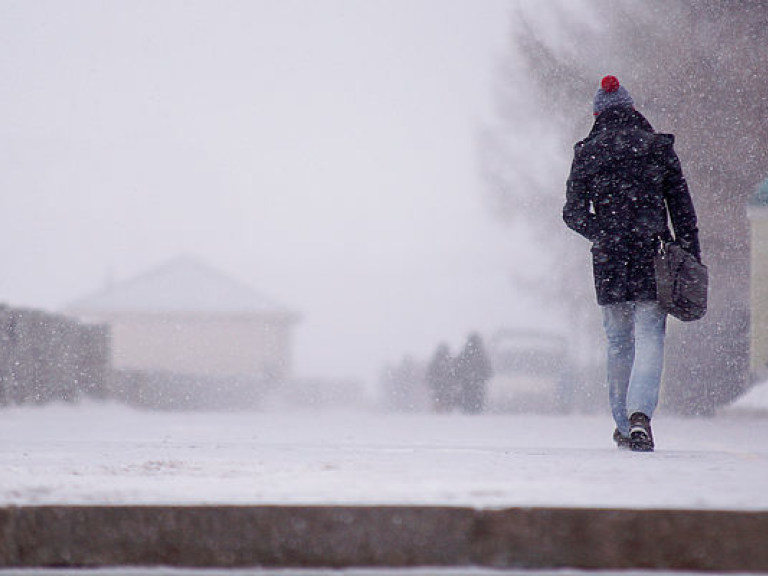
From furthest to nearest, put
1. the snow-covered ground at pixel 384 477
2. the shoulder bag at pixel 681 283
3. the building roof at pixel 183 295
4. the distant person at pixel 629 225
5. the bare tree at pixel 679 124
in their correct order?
the building roof at pixel 183 295 < the bare tree at pixel 679 124 < the distant person at pixel 629 225 < the shoulder bag at pixel 681 283 < the snow-covered ground at pixel 384 477

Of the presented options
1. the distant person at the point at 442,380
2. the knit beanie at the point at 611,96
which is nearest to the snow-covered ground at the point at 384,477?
the knit beanie at the point at 611,96

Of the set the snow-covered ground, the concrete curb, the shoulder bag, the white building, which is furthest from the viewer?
the white building

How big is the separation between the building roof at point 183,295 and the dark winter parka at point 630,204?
29.2 meters

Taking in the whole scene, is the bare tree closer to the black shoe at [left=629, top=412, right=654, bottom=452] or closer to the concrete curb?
the black shoe at [left=629, top=412, right=654, bottom=452]

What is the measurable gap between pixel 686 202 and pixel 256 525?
3.30m

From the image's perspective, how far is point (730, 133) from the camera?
57.2 ft

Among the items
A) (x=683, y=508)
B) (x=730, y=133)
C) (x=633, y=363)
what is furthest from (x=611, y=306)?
(x=730, y=133)

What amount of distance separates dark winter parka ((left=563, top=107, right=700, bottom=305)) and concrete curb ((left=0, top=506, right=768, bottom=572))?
2.71 meters

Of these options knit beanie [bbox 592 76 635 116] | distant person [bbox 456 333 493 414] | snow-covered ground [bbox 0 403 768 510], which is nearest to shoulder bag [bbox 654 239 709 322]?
snow-covered ground [bbox 0 403 768 510]

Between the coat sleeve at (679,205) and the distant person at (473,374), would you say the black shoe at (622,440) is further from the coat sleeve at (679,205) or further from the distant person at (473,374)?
the distant person at (473,374)

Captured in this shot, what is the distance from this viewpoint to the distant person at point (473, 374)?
16.8m

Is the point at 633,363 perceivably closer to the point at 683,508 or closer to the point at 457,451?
the point at 457,451

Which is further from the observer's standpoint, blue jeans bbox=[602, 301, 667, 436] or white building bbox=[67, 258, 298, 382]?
white building bbox=[67, 258, 298, 382]

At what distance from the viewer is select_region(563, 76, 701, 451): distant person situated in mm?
A: 5074
